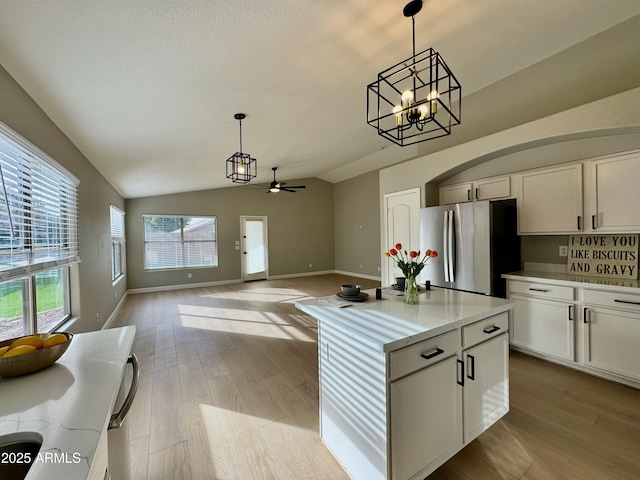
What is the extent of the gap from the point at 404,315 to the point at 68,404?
1.42 m

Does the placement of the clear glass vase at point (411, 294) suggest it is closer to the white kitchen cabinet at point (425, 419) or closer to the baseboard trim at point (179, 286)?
the white kitchen cabinet at point (425, 419)

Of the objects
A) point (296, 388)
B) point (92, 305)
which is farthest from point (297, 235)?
point (296, 388)

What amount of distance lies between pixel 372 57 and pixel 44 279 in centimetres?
339

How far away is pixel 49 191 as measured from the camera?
2.20 metres

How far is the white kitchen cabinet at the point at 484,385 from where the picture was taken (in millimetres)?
1581

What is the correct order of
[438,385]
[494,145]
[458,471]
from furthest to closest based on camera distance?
1. [494,145]
2. [458,471]
3. [438,385]

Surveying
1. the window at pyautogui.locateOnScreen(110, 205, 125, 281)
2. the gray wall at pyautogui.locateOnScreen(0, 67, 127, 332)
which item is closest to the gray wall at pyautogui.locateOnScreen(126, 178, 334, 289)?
the window at pyautogui.locateOnScreen(110, 205, 125, 281)

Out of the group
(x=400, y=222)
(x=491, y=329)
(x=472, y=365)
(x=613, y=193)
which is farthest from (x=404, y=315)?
(x=400, y=222)

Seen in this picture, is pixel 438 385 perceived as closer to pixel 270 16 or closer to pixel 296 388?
pixel 296 388

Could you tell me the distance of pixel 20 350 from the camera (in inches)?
37.8

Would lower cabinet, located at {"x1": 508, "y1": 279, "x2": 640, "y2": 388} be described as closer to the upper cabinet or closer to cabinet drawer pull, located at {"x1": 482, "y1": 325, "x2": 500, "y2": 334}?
the upper cabinet

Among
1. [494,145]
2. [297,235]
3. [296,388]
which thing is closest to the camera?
[296,388]

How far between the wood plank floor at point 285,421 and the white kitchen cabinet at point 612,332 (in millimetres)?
176

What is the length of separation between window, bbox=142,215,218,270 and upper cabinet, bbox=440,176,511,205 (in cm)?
603
